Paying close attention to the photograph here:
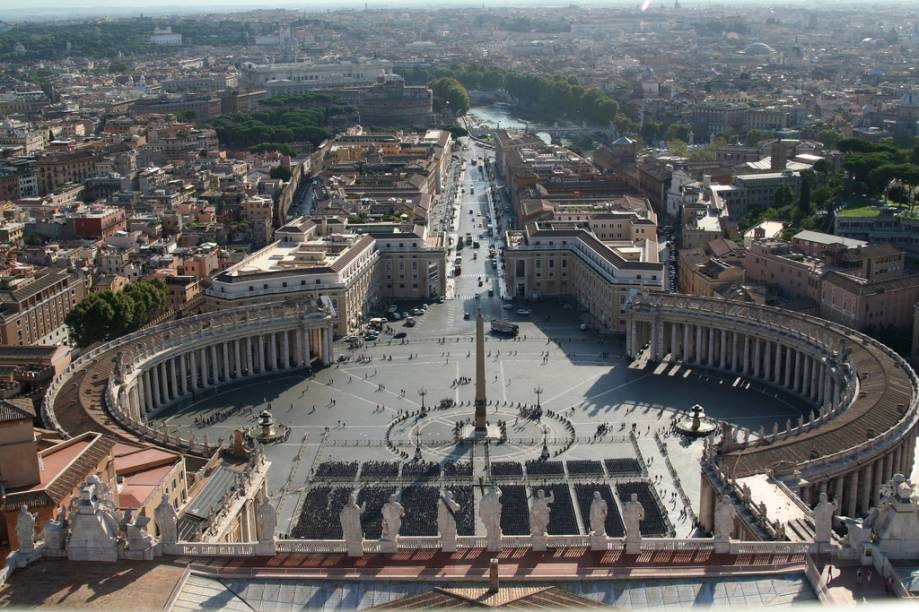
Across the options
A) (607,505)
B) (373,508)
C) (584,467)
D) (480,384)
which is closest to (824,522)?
(607,505)

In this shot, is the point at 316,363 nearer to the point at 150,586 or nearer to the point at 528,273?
the point at 528,273

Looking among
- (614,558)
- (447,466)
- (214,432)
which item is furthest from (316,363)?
(614,558)

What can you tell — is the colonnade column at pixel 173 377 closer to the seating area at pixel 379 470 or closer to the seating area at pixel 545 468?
the seating area at pixel 379 470

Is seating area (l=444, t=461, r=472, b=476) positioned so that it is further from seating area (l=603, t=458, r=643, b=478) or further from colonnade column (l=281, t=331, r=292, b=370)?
colonnade column (l=281, t=331, r=292, b=370)

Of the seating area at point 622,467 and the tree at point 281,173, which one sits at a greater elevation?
the tree at point 281,173

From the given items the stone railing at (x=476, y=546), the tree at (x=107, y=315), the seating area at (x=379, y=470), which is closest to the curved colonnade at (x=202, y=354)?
the tree at (x=107, y=315)
